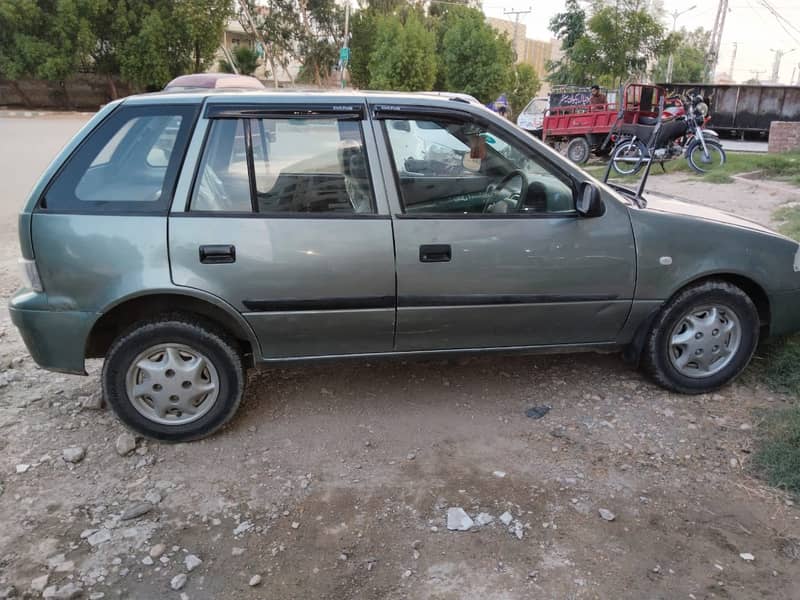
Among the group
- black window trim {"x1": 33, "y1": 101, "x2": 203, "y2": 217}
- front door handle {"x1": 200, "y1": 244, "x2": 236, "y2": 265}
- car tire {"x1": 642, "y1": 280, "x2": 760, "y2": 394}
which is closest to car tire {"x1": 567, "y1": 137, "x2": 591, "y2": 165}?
car tire {"x1": 642, "y1": 280, "x2": 760, "y2": 394}

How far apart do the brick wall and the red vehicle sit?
2.82 metres

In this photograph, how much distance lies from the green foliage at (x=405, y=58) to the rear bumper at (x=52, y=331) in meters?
30.1

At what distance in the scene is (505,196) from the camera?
3600 millimetres

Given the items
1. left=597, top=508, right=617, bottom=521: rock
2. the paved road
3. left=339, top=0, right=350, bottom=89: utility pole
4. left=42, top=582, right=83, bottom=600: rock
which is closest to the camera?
left=42, top=582, right=83, bottom=600: rock

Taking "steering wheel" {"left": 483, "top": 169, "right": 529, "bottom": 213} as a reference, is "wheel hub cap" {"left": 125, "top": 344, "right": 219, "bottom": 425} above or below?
below

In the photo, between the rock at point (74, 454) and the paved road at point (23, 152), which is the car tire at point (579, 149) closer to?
the paved road at point (23, 152)

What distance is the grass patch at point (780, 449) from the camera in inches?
119

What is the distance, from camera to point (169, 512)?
9.50ft

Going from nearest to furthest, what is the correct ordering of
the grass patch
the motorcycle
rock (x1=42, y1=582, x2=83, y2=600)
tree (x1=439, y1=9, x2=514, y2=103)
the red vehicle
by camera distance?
rock (x1=42, y1=582, x2=83, y2=600)
the grass patch
the motorcycle
the red vehicle
tree (x1=439, y1=9, x2=514, y2=103)

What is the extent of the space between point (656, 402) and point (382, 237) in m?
1.94

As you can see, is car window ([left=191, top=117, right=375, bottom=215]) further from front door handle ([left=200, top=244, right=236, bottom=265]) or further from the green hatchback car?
front door handle ([left=200, top=244, right=236, bottom=265])

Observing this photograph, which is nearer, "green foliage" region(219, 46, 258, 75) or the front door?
the front door

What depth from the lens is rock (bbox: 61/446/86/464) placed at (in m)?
3.27

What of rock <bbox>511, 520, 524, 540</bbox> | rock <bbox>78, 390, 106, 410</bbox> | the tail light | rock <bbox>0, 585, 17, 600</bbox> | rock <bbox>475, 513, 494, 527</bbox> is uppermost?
the tail light
